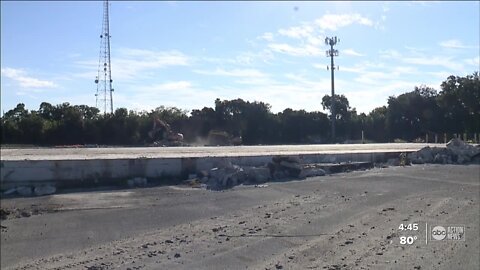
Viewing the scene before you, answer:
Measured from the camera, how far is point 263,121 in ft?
201

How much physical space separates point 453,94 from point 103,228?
5767 centimetres

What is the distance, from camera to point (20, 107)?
5594cm

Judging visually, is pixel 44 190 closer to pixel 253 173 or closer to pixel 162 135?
pixel 253 173

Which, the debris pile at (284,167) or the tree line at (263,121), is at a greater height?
the tree line at (263,121)

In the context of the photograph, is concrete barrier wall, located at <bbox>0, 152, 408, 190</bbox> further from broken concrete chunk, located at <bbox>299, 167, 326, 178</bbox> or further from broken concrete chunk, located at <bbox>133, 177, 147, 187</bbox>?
broken concrete chunk, located at <bbox>299, 167, 326, 178</bbox>

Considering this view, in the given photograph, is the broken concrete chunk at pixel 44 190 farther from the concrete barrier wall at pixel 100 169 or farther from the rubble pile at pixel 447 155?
the rubble pile at pixel 447 155

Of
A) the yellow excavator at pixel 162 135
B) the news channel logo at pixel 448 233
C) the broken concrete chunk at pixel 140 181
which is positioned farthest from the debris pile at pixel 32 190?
the yellow excavator at pixel 162 135

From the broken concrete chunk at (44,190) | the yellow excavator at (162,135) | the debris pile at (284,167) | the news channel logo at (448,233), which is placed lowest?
the news channel logo at (448,233)

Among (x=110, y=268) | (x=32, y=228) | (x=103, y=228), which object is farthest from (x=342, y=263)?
(x=32, y=228)

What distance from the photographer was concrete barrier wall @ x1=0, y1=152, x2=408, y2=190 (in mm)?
16516

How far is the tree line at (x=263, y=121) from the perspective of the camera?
42.2m

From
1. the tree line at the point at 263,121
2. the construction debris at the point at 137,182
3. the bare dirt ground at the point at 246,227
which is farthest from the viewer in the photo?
the tree line at the point at 263,121

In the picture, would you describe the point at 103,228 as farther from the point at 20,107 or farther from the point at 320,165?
the point at 20,107

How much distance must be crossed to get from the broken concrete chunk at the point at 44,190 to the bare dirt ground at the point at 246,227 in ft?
2.05
